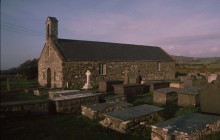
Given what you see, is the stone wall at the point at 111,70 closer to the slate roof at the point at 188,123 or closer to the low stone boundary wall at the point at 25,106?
the low stone boundary wall at the point at 25,106

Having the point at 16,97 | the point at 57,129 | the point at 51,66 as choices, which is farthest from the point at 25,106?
the point at 51,66

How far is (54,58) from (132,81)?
916 centimetres

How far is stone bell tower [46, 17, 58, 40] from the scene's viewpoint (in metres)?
21.4

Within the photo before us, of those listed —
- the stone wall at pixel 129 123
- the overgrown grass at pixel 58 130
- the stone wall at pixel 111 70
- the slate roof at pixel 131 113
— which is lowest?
the overgrown grass at pixel 58 130

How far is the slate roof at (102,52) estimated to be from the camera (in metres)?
21.5

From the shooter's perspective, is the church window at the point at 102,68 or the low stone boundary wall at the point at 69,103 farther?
the church window at the point at 102,68

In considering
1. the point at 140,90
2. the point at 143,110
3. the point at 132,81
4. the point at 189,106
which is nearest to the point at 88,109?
the point at 143,110

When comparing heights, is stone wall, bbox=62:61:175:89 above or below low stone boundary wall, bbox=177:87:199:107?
above

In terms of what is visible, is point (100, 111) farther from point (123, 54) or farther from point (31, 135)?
point (123, 54)

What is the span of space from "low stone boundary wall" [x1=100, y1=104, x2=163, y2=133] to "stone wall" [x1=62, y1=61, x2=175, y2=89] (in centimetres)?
1301

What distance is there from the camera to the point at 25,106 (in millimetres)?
8844

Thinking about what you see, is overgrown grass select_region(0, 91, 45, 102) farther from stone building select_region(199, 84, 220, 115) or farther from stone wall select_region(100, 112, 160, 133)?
stone building select_region(199, 84, 220, 115)

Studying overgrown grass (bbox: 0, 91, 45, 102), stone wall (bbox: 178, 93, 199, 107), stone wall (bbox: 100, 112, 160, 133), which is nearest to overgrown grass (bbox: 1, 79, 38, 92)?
overgrown grass (bbox: 0, 91, 45, 102)

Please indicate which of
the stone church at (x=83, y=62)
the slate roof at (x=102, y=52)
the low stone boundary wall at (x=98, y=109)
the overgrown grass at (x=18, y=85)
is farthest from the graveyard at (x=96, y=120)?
the slate roof at (x=102, y=52)
